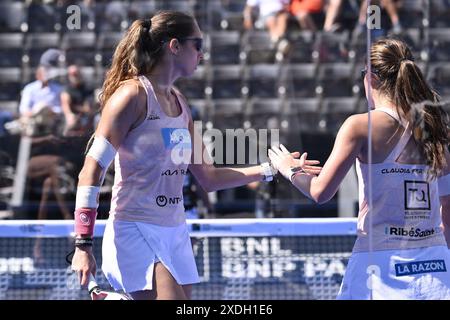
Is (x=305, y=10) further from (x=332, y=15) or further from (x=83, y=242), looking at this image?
(x=83, y=242)

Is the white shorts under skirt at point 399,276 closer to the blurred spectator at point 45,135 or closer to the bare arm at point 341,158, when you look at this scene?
the bare arm at point 341,158

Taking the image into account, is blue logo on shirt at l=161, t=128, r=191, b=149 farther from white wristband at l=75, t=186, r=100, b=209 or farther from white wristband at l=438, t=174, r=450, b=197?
white wristband at l=438, t=174, r=450, b=197

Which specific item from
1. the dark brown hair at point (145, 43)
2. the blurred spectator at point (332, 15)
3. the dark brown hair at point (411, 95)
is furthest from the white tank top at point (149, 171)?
the blurred spectator at point (332, 15)

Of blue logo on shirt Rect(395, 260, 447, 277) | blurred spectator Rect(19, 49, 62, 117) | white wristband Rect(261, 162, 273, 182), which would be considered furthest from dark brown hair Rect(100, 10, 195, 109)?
blurred spectator Rect(19, 49, 62, 117)

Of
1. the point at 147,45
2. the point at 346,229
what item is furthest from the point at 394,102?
the point at 346,229

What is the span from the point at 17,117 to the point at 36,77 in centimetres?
45

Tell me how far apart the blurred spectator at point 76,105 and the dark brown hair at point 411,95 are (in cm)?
213

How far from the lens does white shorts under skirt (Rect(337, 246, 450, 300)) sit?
3.53 m

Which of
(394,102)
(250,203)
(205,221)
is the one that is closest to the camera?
(394,102)

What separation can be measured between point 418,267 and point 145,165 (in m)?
1.05

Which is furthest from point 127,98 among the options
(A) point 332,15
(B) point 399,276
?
(A) point 332,15

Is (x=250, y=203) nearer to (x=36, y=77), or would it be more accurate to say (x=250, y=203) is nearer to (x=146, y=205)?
(x=36, y=77)

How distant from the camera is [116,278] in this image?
3.67 metres

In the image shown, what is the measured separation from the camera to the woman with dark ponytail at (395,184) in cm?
353
